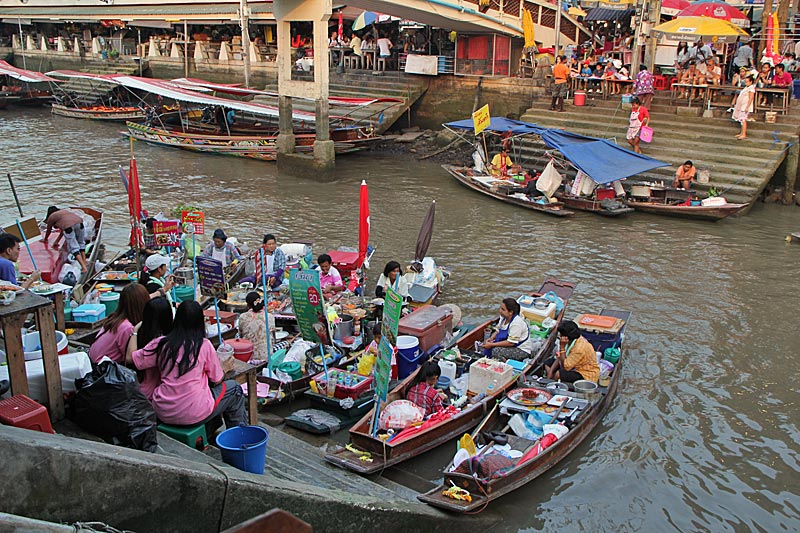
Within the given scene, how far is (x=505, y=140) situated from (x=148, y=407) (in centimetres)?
1468

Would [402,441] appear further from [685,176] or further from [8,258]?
[685,176]

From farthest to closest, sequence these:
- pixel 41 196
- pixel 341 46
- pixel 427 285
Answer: pixel 341 46 < pixel 41 196 < pixel 427 285

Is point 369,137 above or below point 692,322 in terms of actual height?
above

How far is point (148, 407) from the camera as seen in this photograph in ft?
15.5

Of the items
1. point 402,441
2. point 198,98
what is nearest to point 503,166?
point 198,98

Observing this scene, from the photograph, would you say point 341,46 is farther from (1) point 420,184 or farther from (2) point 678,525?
(2) point 678,525

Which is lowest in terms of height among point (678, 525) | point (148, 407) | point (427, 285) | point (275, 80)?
point (678, 525)

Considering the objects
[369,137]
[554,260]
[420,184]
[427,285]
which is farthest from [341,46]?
[427,285]

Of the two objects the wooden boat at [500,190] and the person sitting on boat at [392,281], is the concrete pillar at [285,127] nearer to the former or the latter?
the wooden boat at [500,190]

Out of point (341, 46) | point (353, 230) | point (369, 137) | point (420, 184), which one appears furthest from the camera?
point (341, 46)

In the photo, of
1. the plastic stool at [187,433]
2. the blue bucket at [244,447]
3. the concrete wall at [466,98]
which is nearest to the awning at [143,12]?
the concrete wall at [466,98]

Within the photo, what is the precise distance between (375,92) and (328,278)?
1634 centimetres

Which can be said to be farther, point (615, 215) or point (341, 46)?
point (341, 46)

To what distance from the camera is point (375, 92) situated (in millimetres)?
25359
